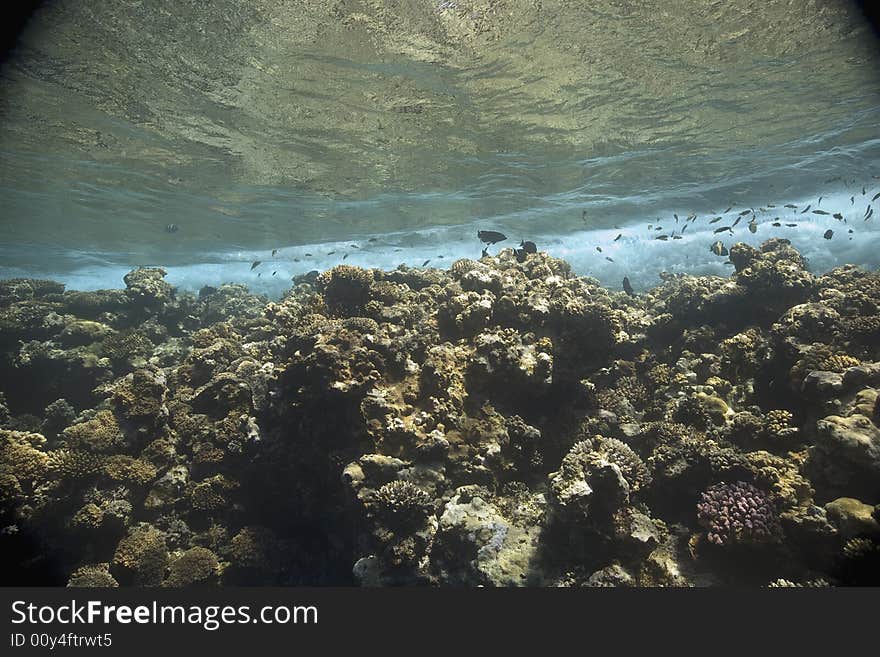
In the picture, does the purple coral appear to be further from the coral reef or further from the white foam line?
the white foam line

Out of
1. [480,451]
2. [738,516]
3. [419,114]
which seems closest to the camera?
[738,516]

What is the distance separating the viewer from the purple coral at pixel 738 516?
199 inches

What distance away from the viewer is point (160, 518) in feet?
23.5

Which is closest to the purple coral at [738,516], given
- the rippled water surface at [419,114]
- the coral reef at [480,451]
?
the coral reef at [480,451]

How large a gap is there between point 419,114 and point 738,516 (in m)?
16.0

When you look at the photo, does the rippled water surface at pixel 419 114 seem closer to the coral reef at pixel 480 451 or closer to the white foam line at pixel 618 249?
the white foam line at pixel 618 249

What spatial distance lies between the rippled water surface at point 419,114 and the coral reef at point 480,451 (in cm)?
773

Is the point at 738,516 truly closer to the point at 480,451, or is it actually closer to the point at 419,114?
the point at 480,451

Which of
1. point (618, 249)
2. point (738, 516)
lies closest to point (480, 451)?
point (738, 516)

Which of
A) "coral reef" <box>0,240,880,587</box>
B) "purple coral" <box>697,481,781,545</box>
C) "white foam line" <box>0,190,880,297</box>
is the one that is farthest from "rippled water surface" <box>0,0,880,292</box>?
"purple coral" <box>697,481,781,545</box>

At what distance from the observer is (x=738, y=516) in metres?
5.23

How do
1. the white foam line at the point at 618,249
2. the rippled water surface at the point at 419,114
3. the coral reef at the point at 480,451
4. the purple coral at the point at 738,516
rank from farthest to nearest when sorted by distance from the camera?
1. the white foam line at the point at 618,249
2. the rippled water surface at the point at 419,114
3. the coral reef at the point at 480,451
4. the purple coral at the point at 738,516

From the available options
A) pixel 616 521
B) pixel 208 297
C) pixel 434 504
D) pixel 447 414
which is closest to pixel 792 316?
pixel 616 521

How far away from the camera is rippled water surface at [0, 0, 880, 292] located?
11156 millimetres
